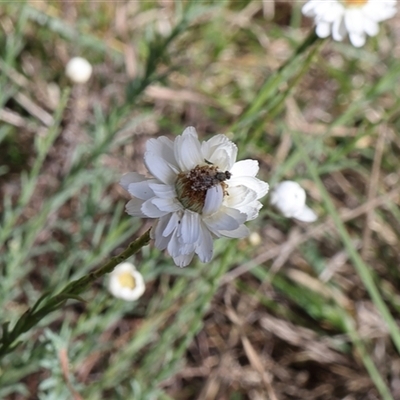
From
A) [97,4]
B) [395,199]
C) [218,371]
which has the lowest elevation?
[218,371]

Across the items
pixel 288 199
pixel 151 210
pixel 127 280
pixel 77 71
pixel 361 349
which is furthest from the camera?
pixel 361 349

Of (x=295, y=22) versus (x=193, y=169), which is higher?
(x=193, y=169)

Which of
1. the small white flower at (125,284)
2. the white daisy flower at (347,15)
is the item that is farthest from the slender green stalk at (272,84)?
the small white flower at (125,284)

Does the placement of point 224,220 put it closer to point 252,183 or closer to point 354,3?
point 252,183

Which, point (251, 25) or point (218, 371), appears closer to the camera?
point (218, 371)

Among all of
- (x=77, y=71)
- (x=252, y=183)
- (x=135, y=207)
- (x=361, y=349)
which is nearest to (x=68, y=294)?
(x=135, y=207)

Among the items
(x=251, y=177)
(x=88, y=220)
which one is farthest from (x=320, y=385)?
(x=251, y=177)

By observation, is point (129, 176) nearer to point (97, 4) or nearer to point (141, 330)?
point (141, 330)
